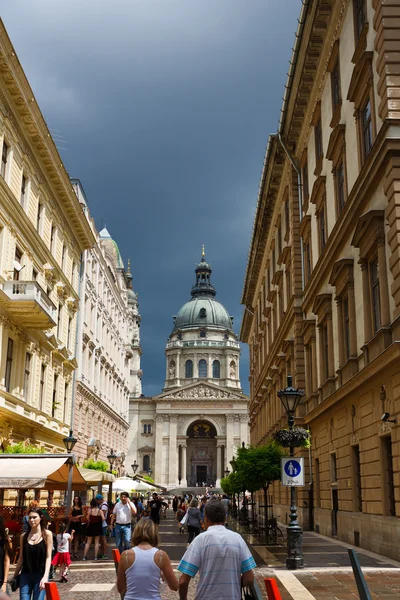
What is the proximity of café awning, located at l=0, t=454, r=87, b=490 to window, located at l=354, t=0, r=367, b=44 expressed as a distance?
47.1 feet

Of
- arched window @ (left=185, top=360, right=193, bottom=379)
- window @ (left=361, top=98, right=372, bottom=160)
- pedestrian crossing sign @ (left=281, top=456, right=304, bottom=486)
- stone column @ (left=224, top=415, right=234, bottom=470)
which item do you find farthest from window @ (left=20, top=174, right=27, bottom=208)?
arched window @ (left=185, top=360, right=193, bottom=379)

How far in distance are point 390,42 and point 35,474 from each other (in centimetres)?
1384

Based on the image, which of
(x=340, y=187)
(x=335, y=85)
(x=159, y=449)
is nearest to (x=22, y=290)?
(x=340, y=187)

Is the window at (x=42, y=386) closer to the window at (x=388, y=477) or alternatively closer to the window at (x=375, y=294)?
the window at (x=375, y=294)

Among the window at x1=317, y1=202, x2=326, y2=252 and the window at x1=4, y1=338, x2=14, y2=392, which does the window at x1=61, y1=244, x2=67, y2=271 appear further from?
the window at x1=317, y1=202, x2=326, y2=252

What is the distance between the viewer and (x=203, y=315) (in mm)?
131500

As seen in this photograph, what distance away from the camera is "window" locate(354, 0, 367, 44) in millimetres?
19125

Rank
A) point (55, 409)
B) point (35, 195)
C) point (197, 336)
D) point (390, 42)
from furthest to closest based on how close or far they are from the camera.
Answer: point (197, 336) < point (55, 409) < point (35, 195) < point (390, 42)

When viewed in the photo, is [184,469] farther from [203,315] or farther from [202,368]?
[203,315]

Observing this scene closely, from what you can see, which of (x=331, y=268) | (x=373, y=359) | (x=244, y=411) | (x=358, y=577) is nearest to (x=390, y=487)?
(x=373, y=359)

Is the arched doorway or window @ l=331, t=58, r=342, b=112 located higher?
window @ l=331, t=58, r=342, b=112

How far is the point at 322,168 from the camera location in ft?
81.3

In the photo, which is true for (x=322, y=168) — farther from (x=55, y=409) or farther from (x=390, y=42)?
(x=55, y=409)

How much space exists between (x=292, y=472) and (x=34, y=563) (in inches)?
343
